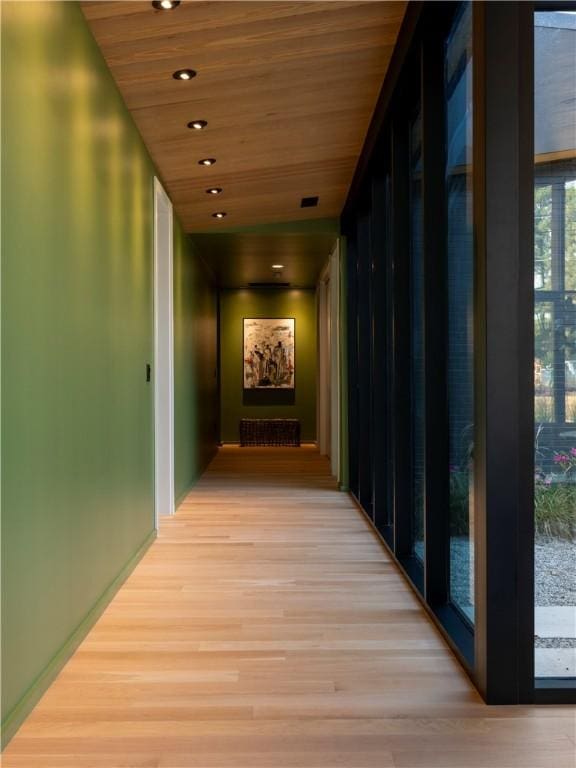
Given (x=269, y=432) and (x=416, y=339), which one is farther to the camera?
(x=269, y=432)

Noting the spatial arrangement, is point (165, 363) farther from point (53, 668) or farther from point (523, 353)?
point (523, 353)

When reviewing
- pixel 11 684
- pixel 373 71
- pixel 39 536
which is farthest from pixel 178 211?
pixel 11 684

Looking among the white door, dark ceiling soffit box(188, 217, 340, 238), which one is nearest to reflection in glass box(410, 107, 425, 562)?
the white door

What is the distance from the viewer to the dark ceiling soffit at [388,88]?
288cm

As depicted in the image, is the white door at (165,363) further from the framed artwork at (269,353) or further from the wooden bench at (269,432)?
the framed artwork at (269,353)

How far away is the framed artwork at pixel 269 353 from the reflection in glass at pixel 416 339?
24.2 feet

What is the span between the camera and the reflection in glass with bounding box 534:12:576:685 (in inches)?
83.4

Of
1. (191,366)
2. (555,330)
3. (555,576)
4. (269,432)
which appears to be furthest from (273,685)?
(269,432)

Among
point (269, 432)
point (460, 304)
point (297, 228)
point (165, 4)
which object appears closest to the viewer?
point (165, 4)

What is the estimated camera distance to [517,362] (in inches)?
84.0

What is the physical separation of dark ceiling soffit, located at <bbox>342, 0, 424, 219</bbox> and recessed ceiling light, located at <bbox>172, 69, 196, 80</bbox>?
1023mm

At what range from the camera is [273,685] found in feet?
7.50

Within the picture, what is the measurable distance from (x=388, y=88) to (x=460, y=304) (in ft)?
4.85

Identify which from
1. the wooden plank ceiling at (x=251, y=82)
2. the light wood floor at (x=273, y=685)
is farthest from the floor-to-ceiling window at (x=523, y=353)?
the wooden plank ceiling at (x=251, y=82)
